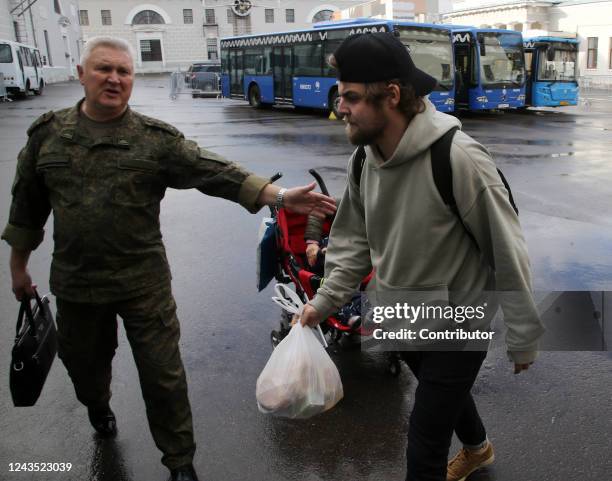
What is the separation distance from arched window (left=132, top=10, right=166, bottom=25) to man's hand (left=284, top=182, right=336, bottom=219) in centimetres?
7969

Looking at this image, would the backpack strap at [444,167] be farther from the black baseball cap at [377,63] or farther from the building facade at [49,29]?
the building facade at [49,29]

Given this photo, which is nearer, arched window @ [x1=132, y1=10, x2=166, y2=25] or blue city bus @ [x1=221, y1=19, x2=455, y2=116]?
blue city bus @ [x1=221, y1=19, x2=455, y2=116]

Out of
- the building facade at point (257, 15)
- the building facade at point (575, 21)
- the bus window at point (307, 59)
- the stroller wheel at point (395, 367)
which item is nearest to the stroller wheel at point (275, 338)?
the stroller wheel at point (395, 367)

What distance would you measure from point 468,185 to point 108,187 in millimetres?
1409

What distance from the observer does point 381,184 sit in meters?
2.22

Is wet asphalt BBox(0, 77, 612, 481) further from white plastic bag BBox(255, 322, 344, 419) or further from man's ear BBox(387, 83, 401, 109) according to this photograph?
man's ear BBox(387, 83, 401, 109)

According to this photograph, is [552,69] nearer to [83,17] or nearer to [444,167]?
[444,167]

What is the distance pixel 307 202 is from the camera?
266cm

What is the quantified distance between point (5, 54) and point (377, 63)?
33865 millimetres

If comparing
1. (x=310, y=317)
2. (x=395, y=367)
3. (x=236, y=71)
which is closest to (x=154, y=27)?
(x=236, y=71)

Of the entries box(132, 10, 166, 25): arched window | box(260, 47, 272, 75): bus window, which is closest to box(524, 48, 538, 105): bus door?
box(260, 47, 272, 75): bus window

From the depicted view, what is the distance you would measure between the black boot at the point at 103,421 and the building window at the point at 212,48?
7871 centimetres

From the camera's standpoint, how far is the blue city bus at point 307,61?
19.3 metres

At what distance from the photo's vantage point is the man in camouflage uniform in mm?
2547
